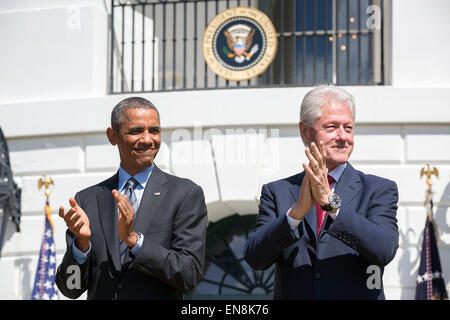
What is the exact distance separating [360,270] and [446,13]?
6637mm

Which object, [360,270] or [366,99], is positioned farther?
[366,99]

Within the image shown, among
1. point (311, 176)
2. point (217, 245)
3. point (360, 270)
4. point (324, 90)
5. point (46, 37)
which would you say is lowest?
point (217, 245)

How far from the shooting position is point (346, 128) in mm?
3660

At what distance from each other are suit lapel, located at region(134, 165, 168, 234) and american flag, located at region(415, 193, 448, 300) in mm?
5526

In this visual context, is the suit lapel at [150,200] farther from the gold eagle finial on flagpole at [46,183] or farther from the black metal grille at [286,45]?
the gold eagle finial on flagpole at [46,183]

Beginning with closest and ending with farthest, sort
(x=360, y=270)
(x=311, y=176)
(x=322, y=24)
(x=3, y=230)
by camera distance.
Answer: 1. (x=311, y=176)
2. (x=360, y=270)
3. (x=3, y=230)
4. (x=322, y=24)

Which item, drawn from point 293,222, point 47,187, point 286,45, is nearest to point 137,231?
point 293,222

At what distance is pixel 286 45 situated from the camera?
11.3 meters

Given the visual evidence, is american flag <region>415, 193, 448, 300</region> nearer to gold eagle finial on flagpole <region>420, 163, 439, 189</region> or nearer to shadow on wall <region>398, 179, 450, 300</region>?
shadow on wall <region>398, 179, 450, 300</region>

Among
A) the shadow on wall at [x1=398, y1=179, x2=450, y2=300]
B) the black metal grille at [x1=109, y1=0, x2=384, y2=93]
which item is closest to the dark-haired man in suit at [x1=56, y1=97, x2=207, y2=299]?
the shadow on wall at [x1=398, y1=179, x2=450, y2=300]

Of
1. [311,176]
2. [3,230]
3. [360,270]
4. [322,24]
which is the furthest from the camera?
[322,24]

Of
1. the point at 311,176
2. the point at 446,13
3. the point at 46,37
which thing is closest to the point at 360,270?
the point at 311,176

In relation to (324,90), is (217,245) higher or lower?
lower
